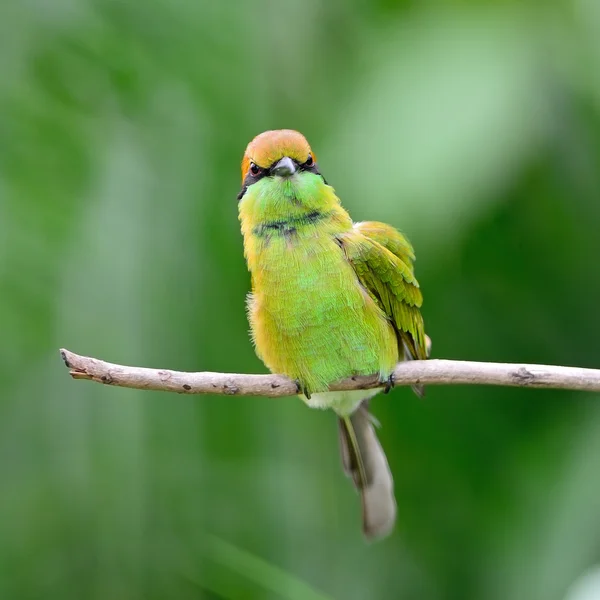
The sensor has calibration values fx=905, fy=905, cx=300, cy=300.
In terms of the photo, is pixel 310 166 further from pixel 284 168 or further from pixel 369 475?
pixel 369 475

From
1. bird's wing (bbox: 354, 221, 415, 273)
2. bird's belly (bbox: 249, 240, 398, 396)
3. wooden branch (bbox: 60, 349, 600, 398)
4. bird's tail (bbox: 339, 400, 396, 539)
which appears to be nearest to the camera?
wooden branch (bbox: 60, 349, 600, 398)

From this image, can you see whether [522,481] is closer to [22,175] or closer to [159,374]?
[159,374]

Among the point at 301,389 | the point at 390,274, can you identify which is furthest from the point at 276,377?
the point at 390,274

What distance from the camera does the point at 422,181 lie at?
2605mm

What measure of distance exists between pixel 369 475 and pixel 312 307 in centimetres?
67

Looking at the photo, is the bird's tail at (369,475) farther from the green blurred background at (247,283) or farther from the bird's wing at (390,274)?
the bird's wing at (390,274)

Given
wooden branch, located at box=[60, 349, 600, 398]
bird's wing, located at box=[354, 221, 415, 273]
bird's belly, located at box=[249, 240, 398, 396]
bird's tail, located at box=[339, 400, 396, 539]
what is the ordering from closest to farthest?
1. wooden branch, located at box=[60, 349, 600, 398]
2. bird's belly, located at box=[249, 240, 398, 396]
3. bird's wing, located at box=[354, 221, 415, 273]
4. bird's tail, located at box=[339, 400, 396, 539]

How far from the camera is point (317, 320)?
239 centimetres

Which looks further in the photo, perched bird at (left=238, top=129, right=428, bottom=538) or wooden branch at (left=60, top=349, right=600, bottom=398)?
perched bird at (left=238, top=129, right=428, bottom=538)

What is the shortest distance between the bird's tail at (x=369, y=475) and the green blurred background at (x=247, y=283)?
0.20 m

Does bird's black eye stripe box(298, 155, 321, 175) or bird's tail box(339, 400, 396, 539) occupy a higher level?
bird's black eye stripe box(298, 155, 321, 175)

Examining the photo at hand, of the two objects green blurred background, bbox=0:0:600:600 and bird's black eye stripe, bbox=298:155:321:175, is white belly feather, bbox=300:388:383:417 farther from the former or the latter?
bird's black eye stripe, bbox=298:155:321:175

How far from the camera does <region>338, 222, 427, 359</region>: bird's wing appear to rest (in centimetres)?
245

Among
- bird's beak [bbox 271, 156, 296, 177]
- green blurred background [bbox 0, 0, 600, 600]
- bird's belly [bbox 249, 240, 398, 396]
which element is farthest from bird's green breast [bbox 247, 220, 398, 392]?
green blurred background [bbox 0, 0, 600, 600]
